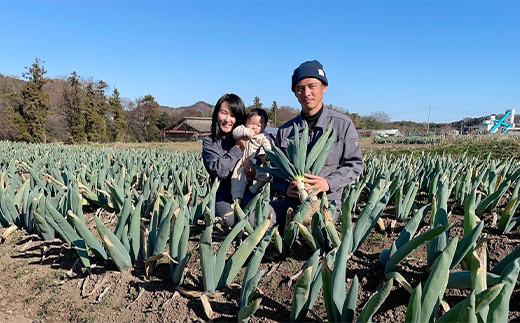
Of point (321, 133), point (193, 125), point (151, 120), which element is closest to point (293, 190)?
point (321, 133)

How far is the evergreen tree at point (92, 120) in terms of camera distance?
96.1ft

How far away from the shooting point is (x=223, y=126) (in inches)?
132

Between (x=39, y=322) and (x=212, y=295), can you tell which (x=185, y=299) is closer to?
(x=212, y=295)

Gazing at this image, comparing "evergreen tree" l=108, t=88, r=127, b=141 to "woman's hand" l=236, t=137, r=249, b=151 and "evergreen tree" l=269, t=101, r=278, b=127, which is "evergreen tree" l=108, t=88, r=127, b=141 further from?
"woman's hand" l=236, t=137, r=249, b=151

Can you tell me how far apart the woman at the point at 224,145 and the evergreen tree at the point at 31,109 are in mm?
26949

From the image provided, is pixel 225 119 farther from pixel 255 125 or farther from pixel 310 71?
pixel 310 71

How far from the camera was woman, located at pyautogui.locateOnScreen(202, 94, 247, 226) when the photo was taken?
3184 mm

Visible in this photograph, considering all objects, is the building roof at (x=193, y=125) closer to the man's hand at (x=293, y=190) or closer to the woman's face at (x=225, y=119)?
the woman's face at (x=225, y=119)

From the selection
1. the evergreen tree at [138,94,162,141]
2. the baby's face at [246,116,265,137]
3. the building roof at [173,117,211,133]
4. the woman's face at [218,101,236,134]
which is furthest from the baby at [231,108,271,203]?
the building roof at [173,117,211,133]

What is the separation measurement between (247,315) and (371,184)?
2.33 meters

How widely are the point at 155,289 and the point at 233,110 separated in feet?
6.28

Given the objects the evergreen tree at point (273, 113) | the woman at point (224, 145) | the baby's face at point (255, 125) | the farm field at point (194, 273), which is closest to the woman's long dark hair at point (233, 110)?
the woman at point (224, 145)

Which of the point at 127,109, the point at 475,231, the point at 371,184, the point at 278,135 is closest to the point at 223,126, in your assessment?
the point at 278,135

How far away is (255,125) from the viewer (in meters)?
3.22
